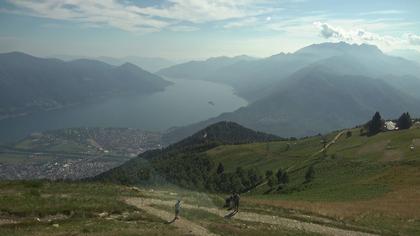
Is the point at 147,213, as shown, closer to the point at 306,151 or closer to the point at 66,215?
the point at 66,215

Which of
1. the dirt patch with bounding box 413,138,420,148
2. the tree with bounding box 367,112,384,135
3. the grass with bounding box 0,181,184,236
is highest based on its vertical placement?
the tree with bounding box 367,112,384,135

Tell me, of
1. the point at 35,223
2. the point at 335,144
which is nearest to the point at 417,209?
the point at 35,223

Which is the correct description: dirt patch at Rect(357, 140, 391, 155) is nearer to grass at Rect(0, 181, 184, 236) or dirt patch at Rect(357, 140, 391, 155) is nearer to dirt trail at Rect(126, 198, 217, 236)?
dirt trail at Rect(126, 198, 217, 236)

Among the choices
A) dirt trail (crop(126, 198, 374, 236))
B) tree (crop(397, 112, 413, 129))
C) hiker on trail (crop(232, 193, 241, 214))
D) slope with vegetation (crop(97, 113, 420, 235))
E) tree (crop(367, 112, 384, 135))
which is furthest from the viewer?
tree (crop(367, 112, 384, 135))

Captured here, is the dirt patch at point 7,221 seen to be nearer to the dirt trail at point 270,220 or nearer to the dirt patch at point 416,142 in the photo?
the dirt trail at point 270,220

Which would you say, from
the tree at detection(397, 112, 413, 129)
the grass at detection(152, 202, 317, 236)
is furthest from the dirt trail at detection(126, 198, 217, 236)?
the tree at detection(397, 112, 413, 129)

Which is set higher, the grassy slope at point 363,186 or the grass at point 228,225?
the grass at point 228,225

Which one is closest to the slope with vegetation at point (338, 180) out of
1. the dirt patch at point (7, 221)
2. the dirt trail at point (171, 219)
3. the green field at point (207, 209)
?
the green field at point (207, 209)

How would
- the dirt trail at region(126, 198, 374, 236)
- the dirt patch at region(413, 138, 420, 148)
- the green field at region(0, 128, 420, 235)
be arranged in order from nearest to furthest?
the green field at region(0, 128, 420, 235), the dirt trail at region(126, 198, 374, 236), the dirt patch at region(413, 138, 420, 148)
